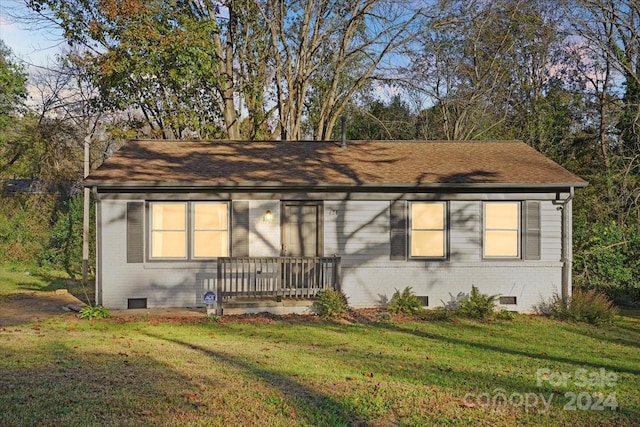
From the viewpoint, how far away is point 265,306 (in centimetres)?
1162

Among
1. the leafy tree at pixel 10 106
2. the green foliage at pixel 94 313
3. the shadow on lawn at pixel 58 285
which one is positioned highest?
the leafy tree at pixel 10 106

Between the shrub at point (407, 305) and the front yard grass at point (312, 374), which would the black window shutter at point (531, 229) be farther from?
the shrub at point (407, 305)

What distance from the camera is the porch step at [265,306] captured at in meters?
11.6

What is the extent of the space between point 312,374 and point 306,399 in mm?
1076

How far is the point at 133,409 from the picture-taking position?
5.36 meters

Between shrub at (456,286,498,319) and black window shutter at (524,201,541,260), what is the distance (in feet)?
4.86

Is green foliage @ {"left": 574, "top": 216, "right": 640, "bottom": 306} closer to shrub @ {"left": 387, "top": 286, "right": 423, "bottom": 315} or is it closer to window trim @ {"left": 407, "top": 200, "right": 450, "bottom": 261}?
window trim @ {"left": 407, "top": 200, "right": 450, "bottom": 261}

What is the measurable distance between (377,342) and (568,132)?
17930 mm

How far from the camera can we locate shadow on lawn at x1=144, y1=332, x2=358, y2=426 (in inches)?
210

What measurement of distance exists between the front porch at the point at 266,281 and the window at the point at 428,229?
77.8 inches

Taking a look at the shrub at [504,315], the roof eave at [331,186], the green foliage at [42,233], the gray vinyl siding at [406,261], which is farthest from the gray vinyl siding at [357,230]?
the green foliage at [42,233]

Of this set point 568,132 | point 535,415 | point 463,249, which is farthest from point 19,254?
point 568,132

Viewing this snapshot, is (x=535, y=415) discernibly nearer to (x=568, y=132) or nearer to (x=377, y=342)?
(x=377, y=342)

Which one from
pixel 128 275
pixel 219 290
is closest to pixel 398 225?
pixel 219 290
